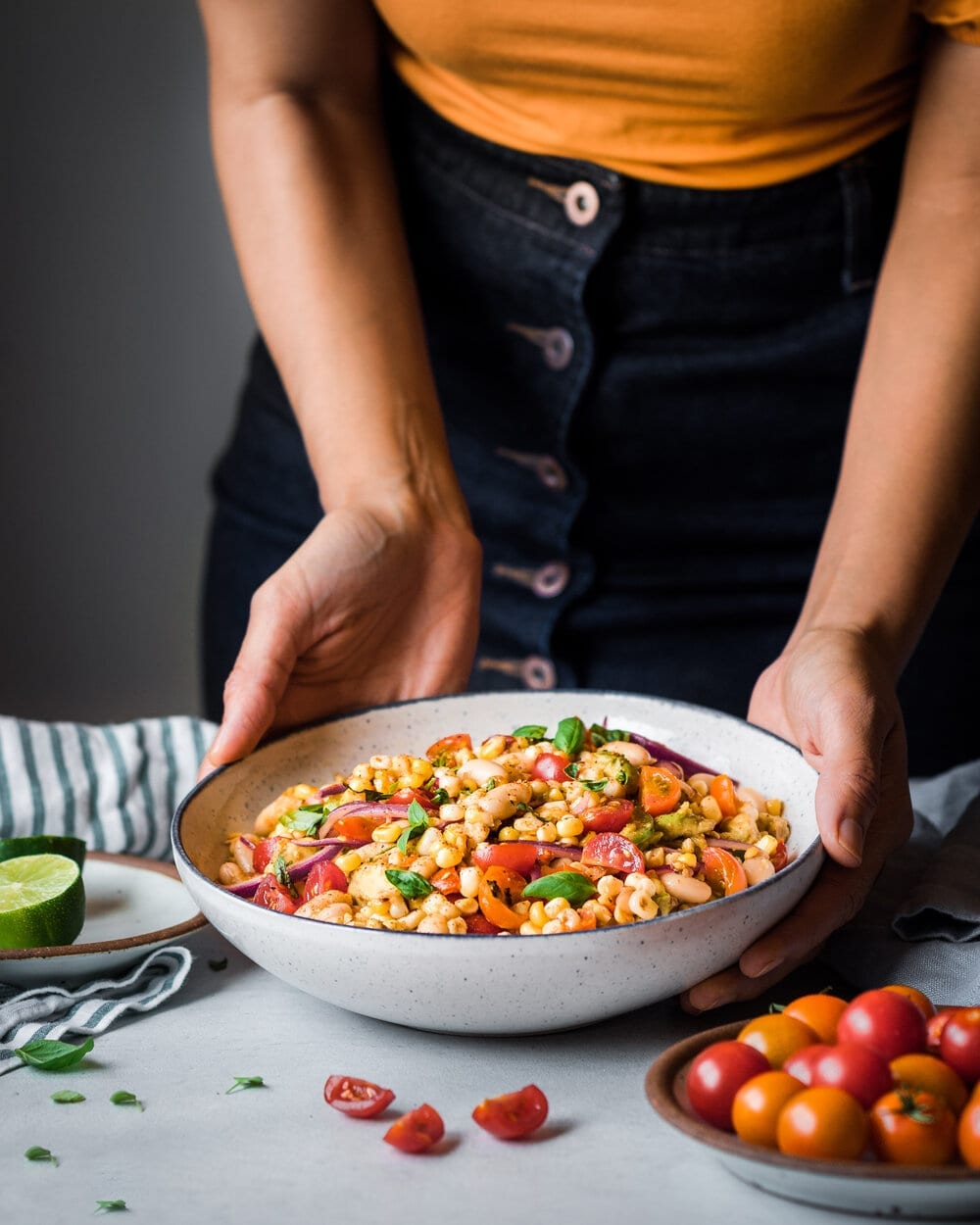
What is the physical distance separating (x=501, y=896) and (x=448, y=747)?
0.99 feet

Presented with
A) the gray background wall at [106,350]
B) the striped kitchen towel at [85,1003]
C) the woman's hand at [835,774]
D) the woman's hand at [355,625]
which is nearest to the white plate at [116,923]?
the striped kitchen towel at [85,1003]

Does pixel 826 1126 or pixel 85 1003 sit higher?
pixel 826 1126

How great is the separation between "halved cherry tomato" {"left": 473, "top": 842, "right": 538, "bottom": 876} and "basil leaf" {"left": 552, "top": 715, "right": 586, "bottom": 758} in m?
0.18

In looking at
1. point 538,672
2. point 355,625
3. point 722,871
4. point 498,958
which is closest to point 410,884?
point 498,958

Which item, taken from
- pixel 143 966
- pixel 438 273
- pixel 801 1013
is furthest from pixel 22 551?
pixel 801 1013

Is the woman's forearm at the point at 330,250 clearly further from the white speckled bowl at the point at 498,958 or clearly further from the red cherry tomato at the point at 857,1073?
the red cherry tomato at the point at 857,1073

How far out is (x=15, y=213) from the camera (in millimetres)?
2965

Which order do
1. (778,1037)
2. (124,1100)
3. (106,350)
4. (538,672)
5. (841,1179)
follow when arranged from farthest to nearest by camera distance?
(106,350) < (538,672) < (124,1100) < (778,1037) < (841,1179)

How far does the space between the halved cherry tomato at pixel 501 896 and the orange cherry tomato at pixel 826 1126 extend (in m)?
0.30

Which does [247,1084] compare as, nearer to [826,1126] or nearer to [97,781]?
[826,1126]

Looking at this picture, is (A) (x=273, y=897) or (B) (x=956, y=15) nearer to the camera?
(A) (x=273, y=897)

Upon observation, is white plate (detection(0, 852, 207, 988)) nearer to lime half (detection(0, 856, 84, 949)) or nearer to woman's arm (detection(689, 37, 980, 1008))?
lime half (detection(0, 856, 84, 949))

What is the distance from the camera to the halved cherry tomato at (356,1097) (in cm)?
96

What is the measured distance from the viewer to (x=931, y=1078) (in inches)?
32.9
